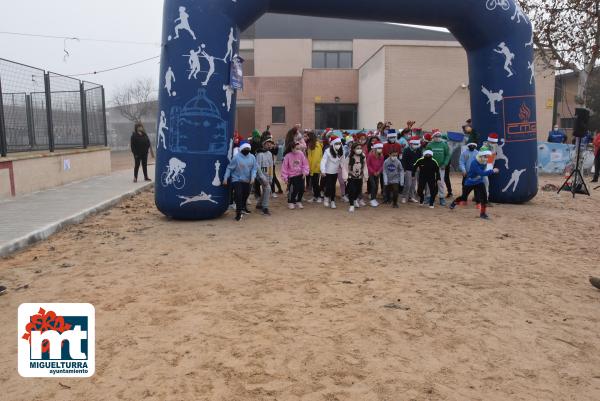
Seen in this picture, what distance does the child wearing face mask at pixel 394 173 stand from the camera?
1034 cm

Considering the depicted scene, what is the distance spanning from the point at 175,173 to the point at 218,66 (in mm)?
2002

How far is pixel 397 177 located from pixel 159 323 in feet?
24.1

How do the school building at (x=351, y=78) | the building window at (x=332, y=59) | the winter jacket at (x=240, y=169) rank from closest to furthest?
the winter jacket at (x=240, y=169)
the school building at (x=351, y=78)
the building window at (x=332, y=59)

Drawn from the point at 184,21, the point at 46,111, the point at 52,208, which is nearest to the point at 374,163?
the point at 184,21

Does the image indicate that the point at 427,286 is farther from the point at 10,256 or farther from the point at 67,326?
the point at 10,256

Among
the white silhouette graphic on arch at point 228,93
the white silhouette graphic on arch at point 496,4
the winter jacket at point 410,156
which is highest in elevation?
the white silhouette graphic on arch at point 496,4

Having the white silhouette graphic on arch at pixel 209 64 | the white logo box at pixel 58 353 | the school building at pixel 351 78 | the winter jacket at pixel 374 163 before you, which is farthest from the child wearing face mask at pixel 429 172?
the school building at pixel 351 78

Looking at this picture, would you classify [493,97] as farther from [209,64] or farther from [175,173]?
[175,173]

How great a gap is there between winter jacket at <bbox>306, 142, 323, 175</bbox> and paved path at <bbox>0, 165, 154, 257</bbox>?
449 cm

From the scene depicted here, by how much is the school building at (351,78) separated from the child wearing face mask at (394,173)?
1252 centimetres

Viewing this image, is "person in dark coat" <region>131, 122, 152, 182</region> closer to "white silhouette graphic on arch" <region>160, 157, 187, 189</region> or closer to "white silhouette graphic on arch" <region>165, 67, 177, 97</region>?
"white silhouette graphic on arch" <region>165, 67, 177, 97</region>

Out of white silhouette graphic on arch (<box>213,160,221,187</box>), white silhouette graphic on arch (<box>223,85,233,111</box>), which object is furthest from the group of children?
white silhouette graphic on arch (<box>223,85,233,111</box>)

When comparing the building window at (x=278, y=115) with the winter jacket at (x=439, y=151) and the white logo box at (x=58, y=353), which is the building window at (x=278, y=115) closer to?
the winter jacket at (x=439, y=151)

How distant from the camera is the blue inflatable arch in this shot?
8094mm
